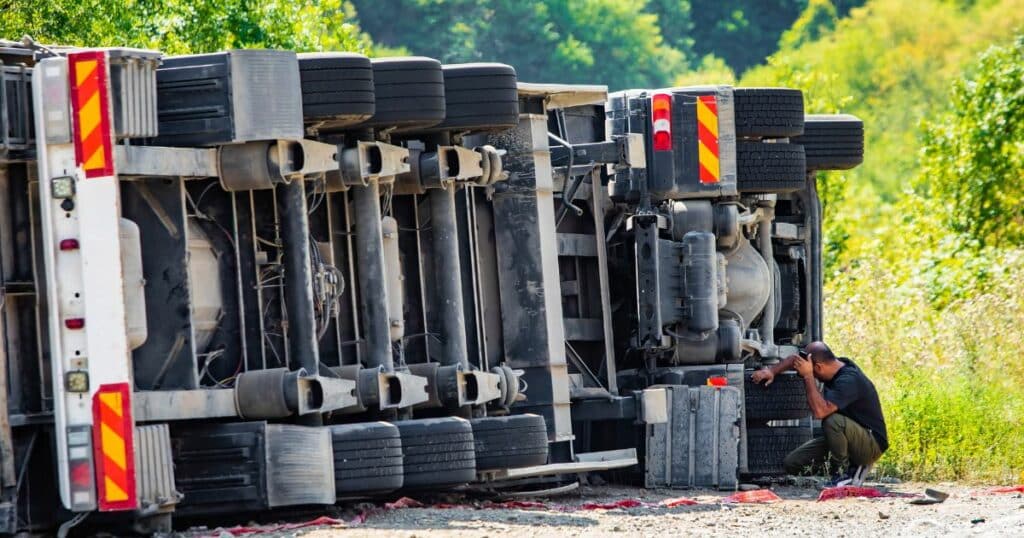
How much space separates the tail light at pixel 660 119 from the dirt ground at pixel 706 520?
8.18 ft

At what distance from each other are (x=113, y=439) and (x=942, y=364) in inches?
421

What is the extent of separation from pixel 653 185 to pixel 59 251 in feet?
18.0

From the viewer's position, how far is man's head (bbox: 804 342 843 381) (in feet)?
45.6

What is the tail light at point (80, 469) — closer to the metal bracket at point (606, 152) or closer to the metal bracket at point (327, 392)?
the metal bracket at point (327, 392)

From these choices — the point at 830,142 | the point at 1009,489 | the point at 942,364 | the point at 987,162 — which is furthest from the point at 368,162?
the point at 987,162

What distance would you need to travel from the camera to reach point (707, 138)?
14.1 meters

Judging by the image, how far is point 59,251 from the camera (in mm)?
9258

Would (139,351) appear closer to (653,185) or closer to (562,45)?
(653,185)

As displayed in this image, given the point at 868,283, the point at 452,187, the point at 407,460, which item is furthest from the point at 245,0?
the point at 407,460

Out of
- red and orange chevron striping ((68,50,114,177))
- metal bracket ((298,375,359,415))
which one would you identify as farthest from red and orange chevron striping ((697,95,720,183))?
red and orange chevron striping ((68,50,114,177))

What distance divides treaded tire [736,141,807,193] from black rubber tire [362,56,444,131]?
3.74m

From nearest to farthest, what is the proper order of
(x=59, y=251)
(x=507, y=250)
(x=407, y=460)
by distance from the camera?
(x=59, y=251) → (x=407, y=460) → (x=507, y=250)

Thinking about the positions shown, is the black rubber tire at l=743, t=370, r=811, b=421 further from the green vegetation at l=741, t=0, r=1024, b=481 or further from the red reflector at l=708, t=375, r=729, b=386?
the green vegetation at l=741, t=0, r=1024, b=481

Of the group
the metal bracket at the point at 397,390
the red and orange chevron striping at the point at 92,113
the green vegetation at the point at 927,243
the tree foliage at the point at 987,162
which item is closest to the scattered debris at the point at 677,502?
the metal bracket at the point at 397,390
